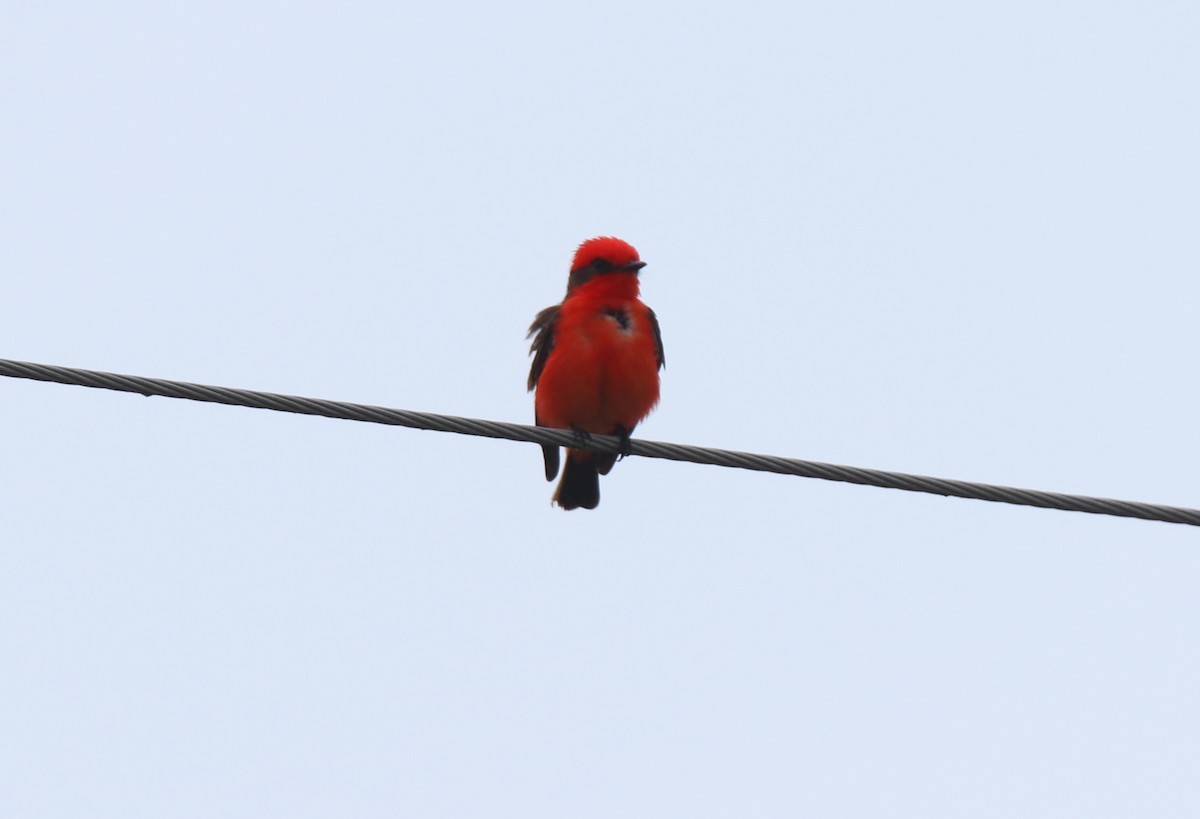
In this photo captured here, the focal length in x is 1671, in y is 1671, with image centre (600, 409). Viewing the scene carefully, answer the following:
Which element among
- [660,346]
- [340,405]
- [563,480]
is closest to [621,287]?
[660,346]

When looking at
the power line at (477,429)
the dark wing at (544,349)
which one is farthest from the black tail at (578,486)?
the power line at (477,429)

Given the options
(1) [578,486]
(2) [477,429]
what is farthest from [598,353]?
(2) [477,429]

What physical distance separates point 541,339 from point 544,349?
0.31 ft

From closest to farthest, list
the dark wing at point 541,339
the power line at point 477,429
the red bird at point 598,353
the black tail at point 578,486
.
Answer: the power line at point 477,429, the red bird at point 598,353, the dark wing at point 541,339, the black tail at point 578,486

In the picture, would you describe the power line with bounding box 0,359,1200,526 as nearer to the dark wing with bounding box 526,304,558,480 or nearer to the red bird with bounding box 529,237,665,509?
the red bird with bounding box 529,237,665,509

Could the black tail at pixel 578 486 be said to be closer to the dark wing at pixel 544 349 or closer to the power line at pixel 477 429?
the dark wing at pixel 544 349

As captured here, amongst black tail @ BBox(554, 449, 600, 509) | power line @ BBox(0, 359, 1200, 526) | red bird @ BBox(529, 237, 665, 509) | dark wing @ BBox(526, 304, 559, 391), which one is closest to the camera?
power line @ BBox(0, 359, 1200, 526)

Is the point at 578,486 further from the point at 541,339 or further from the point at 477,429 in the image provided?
the point at 477,429

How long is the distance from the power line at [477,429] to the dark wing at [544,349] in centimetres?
301

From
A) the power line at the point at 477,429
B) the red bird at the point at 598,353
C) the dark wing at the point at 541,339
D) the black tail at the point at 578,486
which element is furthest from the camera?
the black tail at the point at 578,486

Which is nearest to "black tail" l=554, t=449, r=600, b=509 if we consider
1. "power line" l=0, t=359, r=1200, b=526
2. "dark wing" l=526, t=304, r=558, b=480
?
"dark wing" l=526, t=304, r=558, b=480

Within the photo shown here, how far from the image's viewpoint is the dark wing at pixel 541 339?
923 cm

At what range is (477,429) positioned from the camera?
6.20m

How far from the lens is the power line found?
5742mm
